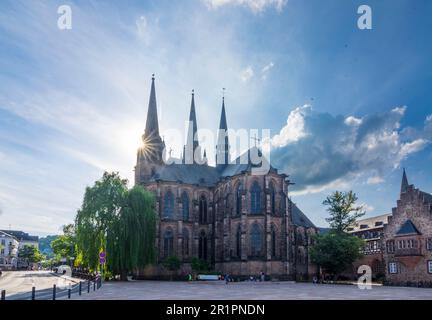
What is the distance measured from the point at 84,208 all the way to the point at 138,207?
6368 mm

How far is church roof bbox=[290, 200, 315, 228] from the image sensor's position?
7086 centimetres

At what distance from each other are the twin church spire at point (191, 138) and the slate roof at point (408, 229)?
3656cm

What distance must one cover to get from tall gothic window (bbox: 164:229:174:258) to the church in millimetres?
150

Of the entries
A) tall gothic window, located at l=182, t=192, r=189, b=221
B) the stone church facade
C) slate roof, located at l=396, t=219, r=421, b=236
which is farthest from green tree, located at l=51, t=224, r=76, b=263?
slate roof, located at l=396, t=219, r=421, b=236

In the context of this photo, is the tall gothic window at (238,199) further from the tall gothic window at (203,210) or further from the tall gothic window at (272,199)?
the tall gothic window at (203,210)

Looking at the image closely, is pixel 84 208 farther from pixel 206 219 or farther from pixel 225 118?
pixel 225 118

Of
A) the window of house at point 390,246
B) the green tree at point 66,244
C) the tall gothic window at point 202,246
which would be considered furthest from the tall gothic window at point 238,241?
the green tree at point 66,244

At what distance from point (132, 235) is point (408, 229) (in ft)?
104

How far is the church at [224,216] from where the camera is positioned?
57062 millimetres

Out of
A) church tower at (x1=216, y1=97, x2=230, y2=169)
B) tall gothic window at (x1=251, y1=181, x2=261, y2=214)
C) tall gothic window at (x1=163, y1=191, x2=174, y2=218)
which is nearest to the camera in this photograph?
tall gothic window at (x1=251, y1=181, x2=261, y2=214)

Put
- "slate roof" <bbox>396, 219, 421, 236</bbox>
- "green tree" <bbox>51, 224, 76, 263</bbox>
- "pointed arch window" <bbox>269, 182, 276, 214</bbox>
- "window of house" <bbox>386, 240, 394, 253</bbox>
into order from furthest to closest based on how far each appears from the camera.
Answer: "green tree" <bbox>51, 224, 76, 263</bbox> → "pointed arch window" <bbox>269, 182, 276, 214</bbox> → "window of house" <bbox>386, 240, 394, 253</bbox> → "slate roof" <bbox>396, 219, 421, 236</bbox>

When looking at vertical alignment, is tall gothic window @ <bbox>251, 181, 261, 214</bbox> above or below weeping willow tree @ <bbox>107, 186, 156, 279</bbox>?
above

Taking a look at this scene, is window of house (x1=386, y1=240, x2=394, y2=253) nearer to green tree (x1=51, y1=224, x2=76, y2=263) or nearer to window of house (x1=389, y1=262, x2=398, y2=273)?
window of house (x1=389, y1=262, x2=398, y2=273)
